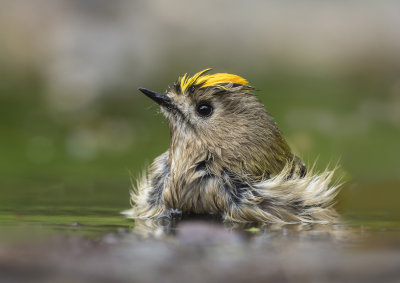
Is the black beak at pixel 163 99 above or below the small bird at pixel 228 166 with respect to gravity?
above

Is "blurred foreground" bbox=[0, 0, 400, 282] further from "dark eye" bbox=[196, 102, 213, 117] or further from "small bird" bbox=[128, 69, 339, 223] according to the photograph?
"dark eye" bbox=[196, 102, 213, 117]

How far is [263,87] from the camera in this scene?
31.5ft

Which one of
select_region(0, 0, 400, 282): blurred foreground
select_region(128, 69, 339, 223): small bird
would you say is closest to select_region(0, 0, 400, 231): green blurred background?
select_region(0, 0, 400, 282): blurred foreground

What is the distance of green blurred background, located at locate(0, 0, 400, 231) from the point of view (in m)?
6.82

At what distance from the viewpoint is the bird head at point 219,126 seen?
3396 millimetres

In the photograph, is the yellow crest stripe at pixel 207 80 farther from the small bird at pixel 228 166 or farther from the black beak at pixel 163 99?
the black beak at pixel 163 99

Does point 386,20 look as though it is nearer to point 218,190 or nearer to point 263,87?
point 263,87

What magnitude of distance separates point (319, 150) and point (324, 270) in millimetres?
5253

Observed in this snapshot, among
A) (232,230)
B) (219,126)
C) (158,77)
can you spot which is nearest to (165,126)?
(158,77)

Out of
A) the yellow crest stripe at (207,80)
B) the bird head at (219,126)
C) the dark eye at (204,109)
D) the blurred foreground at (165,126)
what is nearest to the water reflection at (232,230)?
the blurred foreground at (165,126)

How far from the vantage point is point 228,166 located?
337cm

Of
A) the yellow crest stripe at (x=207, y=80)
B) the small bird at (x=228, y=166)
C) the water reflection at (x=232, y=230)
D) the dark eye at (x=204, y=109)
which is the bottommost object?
the water reflection at (x=232, y=230)

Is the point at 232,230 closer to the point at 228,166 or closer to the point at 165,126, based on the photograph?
the point at 228,166

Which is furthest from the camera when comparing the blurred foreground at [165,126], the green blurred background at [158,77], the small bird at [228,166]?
the green blurred background at [158,77]
